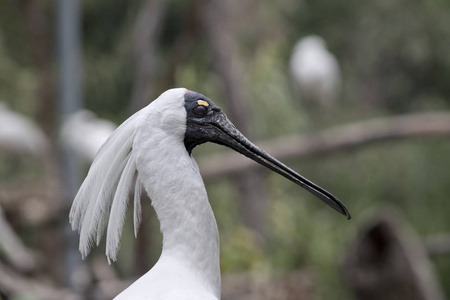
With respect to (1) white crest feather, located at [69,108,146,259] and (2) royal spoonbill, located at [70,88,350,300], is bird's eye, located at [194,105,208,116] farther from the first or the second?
(1) white crest feather, located at [69,108,146,259]

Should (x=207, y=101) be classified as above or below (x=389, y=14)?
below

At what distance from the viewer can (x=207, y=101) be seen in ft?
7.19

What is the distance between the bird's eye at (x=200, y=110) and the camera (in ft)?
7.11

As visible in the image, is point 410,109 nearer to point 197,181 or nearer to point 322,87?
point 322,87

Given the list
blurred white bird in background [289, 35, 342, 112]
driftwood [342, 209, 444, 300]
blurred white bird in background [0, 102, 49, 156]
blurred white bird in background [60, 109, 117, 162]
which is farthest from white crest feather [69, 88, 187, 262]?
blurred white bird in background [289, 35, 342, 112]

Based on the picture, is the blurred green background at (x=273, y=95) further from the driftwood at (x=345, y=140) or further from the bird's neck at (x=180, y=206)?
the bird's neck at (x=180, y=206)

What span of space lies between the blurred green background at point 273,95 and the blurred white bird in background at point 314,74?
1.19 feet

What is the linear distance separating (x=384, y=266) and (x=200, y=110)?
4.05 metres

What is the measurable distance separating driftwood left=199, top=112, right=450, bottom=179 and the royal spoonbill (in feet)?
15.3

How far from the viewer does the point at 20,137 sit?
31.7ft

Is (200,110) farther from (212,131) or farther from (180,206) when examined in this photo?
(180,206)

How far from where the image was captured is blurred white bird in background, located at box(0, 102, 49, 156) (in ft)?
31.6

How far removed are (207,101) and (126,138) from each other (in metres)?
0.25

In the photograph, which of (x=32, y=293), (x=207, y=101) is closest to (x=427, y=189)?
(x=32, y=293)
